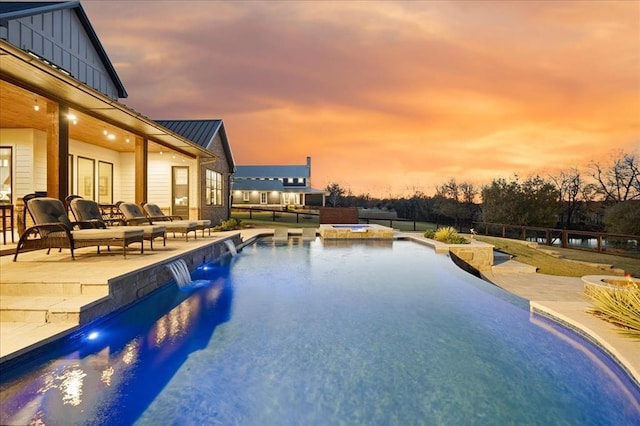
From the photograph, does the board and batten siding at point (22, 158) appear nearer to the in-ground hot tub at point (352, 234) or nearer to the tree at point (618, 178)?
the in-ground hot tub at point (352, 234)

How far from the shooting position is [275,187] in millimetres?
43000

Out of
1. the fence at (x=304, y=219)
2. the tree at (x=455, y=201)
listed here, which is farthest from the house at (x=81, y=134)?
the tree at (x=455, y=201)

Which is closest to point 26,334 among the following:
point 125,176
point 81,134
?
point 81,134

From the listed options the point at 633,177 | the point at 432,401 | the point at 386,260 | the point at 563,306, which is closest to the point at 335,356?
the point at 432,401

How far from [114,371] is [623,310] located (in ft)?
17.6

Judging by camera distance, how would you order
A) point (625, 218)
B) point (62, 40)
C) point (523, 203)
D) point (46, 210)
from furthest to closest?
1. point (523, 203)
2. point (625, 218)
3. point (62, 40)
4. point (46, 210)

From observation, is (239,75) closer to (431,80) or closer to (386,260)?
(431,80)

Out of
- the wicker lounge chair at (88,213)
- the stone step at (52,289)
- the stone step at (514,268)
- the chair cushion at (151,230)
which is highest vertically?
the wicker lounge chair at (88,213)

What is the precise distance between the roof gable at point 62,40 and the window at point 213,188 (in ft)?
21.7

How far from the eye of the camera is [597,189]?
1206 inches

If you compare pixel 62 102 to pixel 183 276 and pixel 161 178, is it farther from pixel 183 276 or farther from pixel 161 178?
pixel 161 178

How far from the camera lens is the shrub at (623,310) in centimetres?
389

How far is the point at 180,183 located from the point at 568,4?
1594 centimetres

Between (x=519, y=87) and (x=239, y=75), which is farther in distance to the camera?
(x=239, y=75)
